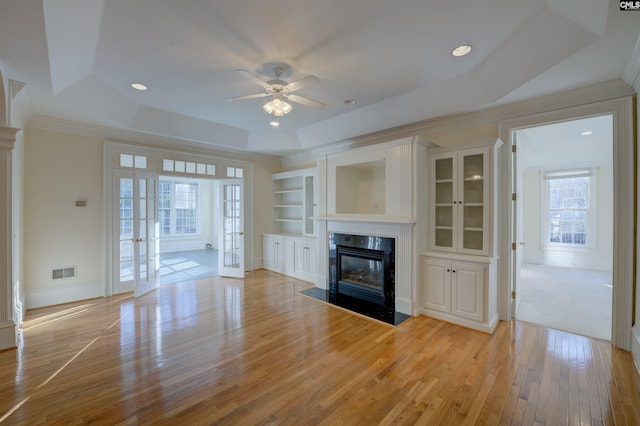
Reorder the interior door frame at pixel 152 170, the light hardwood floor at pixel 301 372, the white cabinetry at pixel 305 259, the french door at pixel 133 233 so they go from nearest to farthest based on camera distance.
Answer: the light hardwood floor at pixel 301 372 → the interior door frame at pixel 152 170 → the french door at pixel 133 233 → the white cabinetry at pixel 305 259

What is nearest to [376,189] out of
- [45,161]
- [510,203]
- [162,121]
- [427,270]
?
[427,270]

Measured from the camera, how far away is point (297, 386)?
90.5 inches

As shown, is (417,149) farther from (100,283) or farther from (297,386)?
(100,283)

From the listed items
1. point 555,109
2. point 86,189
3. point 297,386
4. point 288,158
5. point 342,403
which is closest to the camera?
point 342,403

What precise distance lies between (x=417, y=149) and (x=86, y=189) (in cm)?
510

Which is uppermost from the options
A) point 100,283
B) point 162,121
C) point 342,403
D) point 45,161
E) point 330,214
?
point 162,121

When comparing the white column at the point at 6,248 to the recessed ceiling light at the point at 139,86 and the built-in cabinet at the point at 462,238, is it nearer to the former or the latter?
the recessed ceiling light at the point at 139,86

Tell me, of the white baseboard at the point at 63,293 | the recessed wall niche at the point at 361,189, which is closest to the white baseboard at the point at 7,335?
the white baseboard at the point at 63,293

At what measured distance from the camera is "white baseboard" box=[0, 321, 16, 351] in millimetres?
2846

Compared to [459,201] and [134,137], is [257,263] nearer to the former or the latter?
[134,137]

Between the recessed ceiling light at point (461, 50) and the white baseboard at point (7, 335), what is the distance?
5.30m

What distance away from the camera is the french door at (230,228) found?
6051 mm

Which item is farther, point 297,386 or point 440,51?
point 440,51

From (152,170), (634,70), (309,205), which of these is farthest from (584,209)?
(152,170)
